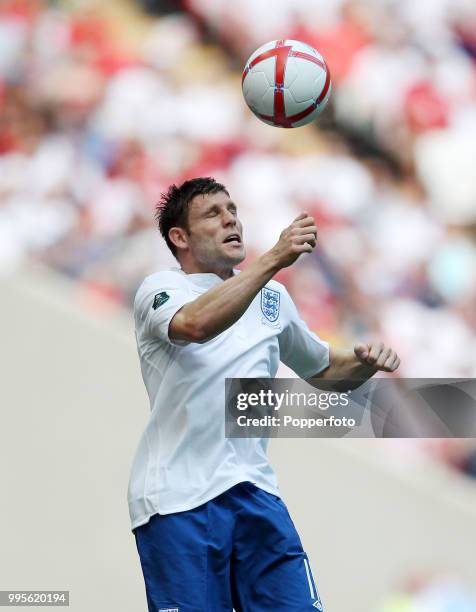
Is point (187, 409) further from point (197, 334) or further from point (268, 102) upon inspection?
point (268, 102)

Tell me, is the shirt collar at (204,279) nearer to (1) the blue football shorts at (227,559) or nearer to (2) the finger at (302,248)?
(2) the finger at (302,248)

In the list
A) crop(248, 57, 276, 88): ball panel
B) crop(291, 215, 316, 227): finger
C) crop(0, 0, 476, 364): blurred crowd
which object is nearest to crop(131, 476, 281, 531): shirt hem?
crop(291, 215, 316, 227): finger

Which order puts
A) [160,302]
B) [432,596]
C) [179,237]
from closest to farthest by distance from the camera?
[160,302], [179,237], [432,596]

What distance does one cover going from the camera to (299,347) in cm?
351

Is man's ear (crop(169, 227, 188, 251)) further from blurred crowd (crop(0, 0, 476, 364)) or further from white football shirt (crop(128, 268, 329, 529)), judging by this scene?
blurred crowd (crop(0, 0, 476, 364))

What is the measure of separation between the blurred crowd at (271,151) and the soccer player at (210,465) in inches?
132

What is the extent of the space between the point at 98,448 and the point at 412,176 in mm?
3011

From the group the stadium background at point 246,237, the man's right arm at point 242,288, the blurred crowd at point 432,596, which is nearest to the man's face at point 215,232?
the man's right arm at point 242,288

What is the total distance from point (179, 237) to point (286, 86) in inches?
33.7

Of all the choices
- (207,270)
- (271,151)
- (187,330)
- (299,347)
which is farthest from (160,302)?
(271,151)

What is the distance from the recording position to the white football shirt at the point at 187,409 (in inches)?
120

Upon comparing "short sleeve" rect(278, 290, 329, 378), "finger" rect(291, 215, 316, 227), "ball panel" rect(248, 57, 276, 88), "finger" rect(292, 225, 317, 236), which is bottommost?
"short sleeve" rect(278, 290, 329, 378)

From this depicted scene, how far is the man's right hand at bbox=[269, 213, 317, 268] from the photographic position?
2916mm

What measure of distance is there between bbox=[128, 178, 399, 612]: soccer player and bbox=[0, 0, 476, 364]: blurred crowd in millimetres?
3362
